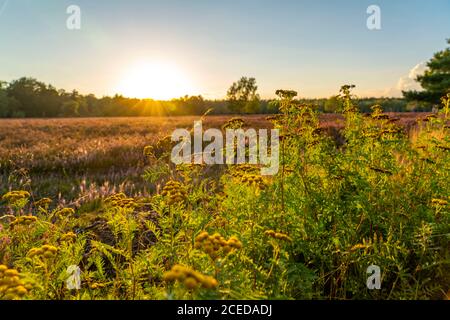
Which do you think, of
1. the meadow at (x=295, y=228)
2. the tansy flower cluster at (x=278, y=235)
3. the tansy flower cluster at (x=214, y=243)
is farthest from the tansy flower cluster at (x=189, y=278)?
the tansy flower cluster at (x=278, y=235)

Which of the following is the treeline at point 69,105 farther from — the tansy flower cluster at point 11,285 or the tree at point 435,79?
the tansy flower cluster at point 11,285

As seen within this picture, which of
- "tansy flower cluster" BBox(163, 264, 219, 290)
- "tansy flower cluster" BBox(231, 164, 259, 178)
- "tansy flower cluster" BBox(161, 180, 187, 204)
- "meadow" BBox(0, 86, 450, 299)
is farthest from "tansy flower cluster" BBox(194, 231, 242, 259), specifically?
"tansy flower cluster" BBox(231, 164, 259, 178)

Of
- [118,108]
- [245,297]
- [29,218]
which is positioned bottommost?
[245,297]

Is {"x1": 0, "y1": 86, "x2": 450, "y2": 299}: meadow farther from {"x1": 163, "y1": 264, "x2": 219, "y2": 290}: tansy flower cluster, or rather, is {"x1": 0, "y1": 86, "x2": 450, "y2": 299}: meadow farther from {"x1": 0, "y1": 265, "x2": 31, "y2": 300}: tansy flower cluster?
{"x1": 163, "y1": 264, "x2": 219, "y2": 290}: tansy flower cluster

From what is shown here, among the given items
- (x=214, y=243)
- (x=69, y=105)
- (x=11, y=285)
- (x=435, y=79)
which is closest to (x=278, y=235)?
(x=214, y=243)

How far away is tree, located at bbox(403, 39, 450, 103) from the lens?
105 feet

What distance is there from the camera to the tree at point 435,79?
32.0 meters

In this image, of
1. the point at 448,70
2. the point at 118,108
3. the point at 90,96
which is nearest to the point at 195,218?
the point at 448,70

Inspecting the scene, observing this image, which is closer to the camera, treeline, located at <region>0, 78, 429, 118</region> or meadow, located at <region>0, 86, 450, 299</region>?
meadow, located at <region>0, 86, 450, 299</region>

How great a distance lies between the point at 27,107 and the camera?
67688mm

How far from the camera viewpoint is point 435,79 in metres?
32.9

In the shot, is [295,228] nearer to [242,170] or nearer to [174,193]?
[242,170]
